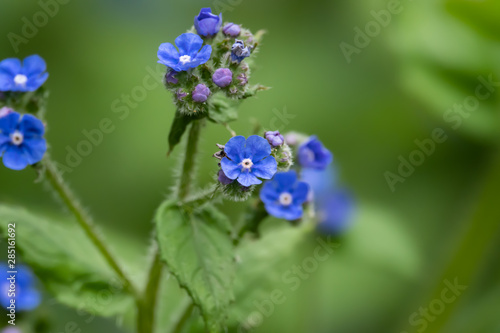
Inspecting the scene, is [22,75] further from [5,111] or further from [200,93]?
[200,93]

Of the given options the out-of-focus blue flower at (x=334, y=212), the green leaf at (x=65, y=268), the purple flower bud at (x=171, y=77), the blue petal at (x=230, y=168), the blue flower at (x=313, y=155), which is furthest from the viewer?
the out-of-focus blue flower at (x=334, y=212)

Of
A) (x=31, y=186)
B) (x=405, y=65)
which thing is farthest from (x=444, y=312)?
(x=31, y=186)

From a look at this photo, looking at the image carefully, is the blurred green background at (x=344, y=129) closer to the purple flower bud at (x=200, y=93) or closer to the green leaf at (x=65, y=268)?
the green leaf at (x=65, y=268)

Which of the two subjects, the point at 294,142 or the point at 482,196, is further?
the point at 482,196

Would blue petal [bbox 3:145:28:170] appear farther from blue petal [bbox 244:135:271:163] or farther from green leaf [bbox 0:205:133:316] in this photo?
blue petal [bbox 244:135:271:163]

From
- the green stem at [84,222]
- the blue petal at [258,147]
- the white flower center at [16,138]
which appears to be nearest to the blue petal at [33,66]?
the white flower center at [16,138]

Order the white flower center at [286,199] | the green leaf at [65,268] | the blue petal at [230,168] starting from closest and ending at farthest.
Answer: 1. the blue petal at [230,168]
2. the white flower center at [286,199]
3. the green leaf at [65,268]

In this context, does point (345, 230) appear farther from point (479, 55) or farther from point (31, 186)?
point (31, 186)
